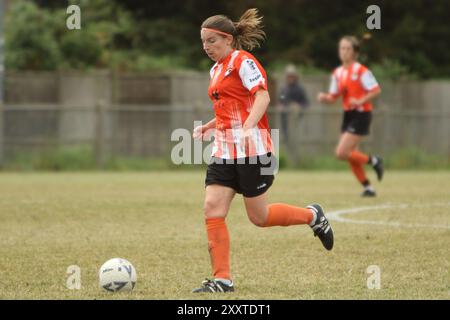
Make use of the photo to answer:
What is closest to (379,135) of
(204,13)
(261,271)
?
(204,13)

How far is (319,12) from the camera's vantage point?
28.1m

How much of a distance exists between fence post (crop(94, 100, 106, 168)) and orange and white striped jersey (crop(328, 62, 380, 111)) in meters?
8.15

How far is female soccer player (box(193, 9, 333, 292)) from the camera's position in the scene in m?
6.43

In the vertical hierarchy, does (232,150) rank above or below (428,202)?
above

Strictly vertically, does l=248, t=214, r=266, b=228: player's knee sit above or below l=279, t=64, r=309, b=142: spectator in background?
below

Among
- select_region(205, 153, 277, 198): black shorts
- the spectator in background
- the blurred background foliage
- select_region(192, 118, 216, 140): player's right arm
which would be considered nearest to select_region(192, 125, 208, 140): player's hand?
select_region(192, 118, 216, 140): player's right arm

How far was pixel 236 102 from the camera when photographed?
6613mm

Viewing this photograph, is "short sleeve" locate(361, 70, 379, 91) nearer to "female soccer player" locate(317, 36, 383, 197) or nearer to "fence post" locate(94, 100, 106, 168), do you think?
"female soccer player" locate(317, 36, 383, 197)

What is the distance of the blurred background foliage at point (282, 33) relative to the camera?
1044 inches

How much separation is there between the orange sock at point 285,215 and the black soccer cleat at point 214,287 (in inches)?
29.3

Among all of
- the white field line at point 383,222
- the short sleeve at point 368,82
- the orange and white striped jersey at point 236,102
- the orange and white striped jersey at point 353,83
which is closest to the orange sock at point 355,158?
the orange and white striped jersey at point 353,83

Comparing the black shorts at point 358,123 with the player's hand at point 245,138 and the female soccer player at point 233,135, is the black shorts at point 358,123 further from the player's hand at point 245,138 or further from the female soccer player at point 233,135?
the player's hand at point 245,138

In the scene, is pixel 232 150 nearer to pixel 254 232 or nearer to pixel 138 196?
pixel 254 232

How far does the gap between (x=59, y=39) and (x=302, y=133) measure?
7271mm
